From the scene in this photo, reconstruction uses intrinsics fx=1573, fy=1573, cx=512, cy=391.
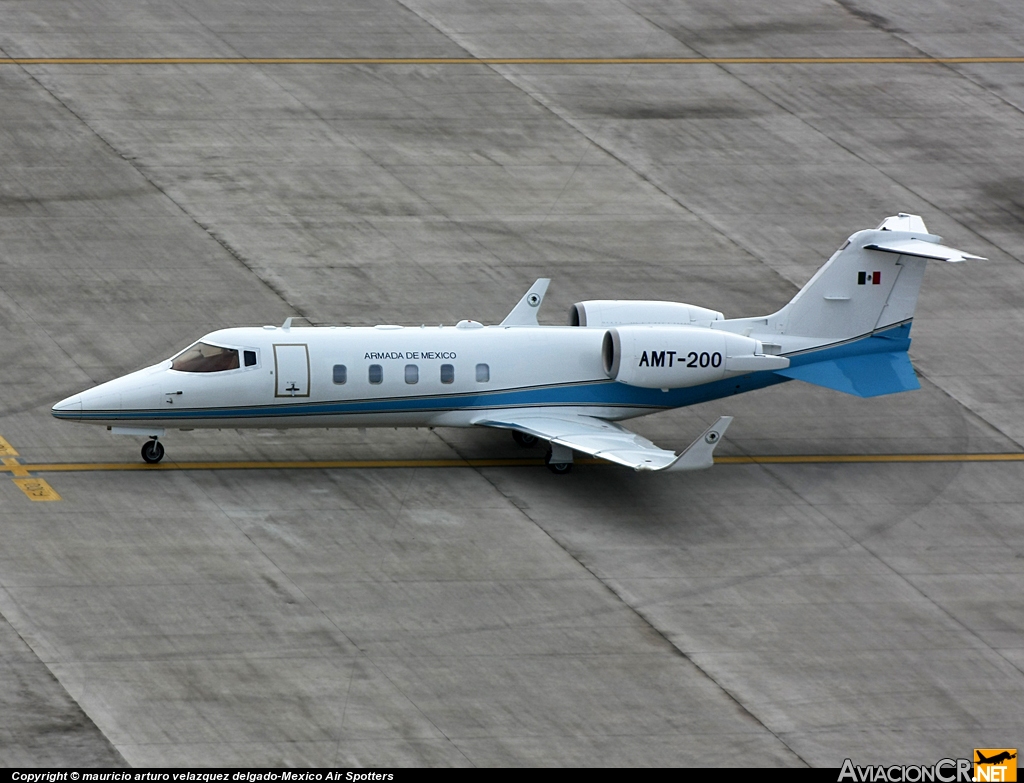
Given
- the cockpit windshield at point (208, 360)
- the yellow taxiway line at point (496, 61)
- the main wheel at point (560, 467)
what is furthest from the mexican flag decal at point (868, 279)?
the yellow taxiway line at point (496, 61)

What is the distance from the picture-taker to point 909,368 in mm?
31906

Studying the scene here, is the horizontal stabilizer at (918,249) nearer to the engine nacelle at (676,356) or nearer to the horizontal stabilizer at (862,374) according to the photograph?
the horizontal stabilizer at (862,374)

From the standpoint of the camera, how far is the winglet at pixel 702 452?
2763cm

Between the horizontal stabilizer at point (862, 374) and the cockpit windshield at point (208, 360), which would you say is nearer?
the cockpit windshield at point (208, 360)

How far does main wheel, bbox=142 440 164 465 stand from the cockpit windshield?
153 centimetres

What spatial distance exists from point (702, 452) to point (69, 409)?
1161 centimetres

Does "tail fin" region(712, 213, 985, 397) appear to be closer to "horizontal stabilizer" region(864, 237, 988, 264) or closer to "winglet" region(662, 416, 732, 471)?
"horizontal stabilizer" region(864, 237, 988, 264)

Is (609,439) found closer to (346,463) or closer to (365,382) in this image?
(365,382)

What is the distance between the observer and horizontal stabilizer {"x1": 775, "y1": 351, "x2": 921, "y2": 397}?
31406mm

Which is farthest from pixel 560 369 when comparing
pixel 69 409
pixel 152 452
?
pixel 69 409

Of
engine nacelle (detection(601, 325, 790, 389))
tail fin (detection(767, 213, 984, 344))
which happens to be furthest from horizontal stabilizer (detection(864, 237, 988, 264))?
engine nacelle (detection(601, 325, 790, 389))

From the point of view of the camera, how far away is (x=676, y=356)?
30.5 meters

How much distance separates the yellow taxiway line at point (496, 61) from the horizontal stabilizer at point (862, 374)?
20.3 m

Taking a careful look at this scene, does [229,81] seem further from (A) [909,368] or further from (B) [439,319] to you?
(A) [909,368]
